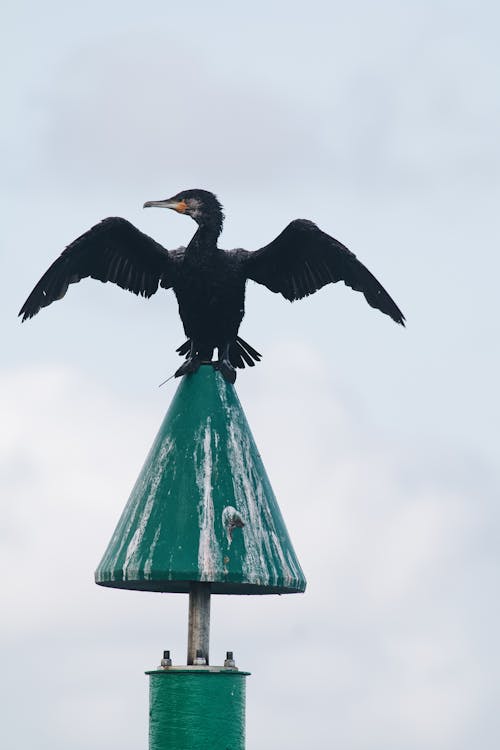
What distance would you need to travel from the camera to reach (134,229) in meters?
12.1

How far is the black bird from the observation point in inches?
455

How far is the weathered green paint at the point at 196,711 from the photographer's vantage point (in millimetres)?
9617

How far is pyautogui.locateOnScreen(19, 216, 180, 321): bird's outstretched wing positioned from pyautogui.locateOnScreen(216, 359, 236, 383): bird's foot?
1194mm

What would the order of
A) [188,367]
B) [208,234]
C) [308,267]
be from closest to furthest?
[188,367] < [208,234] < [308,267]

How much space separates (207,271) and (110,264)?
4.22 ft

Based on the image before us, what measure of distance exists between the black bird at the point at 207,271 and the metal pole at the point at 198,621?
183 cm

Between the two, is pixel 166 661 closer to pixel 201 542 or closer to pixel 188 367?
pixel 201 542

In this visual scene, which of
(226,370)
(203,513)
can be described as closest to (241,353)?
(226,370)

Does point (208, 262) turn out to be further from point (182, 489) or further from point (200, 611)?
point (200, 611)

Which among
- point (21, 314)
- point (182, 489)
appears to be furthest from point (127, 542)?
point (21, 314)

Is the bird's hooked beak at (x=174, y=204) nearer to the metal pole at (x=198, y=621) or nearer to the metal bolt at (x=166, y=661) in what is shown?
the metal pole at (x=198, y=621)

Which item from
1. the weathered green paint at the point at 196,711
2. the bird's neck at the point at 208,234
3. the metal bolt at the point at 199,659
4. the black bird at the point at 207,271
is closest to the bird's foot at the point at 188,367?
the black bird at the point at 207,271

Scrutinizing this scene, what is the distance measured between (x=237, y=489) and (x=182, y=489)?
1.41 ft

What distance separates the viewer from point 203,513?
33.4 feet
